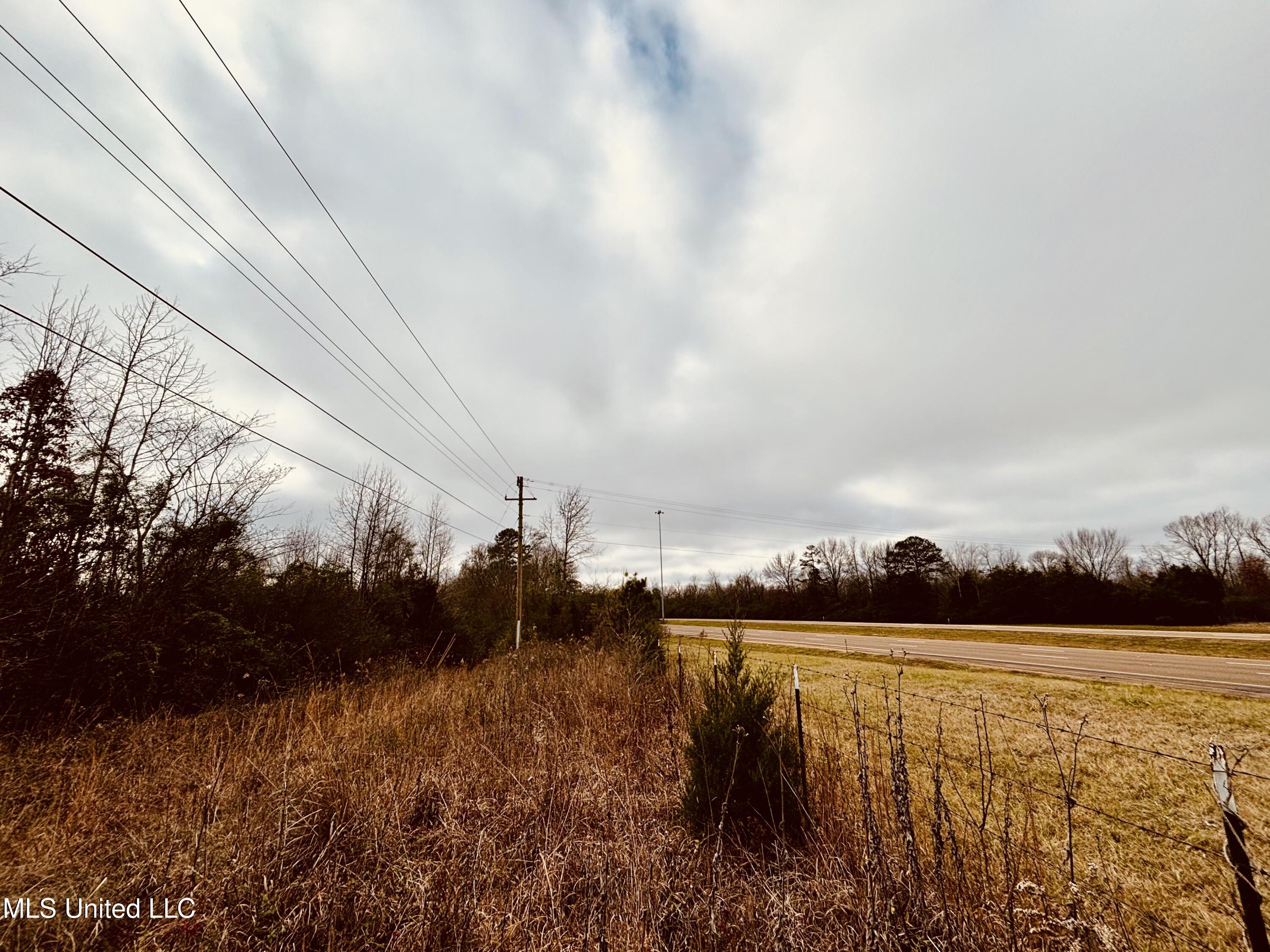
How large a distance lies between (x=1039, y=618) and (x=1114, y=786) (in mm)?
35720

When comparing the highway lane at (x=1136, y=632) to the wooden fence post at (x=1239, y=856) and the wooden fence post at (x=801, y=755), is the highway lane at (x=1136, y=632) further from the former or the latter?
the wooden fence post at (x=1239, y=856)

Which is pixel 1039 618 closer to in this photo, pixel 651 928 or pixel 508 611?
pixel 508 611

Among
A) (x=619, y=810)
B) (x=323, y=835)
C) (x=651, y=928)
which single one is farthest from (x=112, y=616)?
(x=651, y=928)

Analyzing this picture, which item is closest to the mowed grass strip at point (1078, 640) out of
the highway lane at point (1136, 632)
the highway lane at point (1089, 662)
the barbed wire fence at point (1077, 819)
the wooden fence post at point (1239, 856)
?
the highway lane at point (1136, 632)

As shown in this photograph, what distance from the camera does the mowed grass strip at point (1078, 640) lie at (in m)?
15.7

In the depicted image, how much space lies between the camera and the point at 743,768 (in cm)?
459

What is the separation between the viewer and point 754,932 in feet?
9.93

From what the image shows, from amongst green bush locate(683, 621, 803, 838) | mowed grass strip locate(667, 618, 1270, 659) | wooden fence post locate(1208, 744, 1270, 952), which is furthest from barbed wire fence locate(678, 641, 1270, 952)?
mowed grass strip locate(667, 618, 1270, 659)

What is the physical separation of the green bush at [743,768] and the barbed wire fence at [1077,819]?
0.24 metres

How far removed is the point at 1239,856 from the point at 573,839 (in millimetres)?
4217

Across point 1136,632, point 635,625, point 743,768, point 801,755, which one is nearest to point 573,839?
point 743,768

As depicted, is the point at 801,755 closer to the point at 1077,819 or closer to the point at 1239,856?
the point at 1239,856

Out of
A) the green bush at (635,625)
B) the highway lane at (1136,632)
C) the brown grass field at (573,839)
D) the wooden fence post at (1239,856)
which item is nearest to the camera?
Result: the wooden fence post at (1239,856)

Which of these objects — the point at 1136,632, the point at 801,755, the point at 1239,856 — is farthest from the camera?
the point at 1136,632
